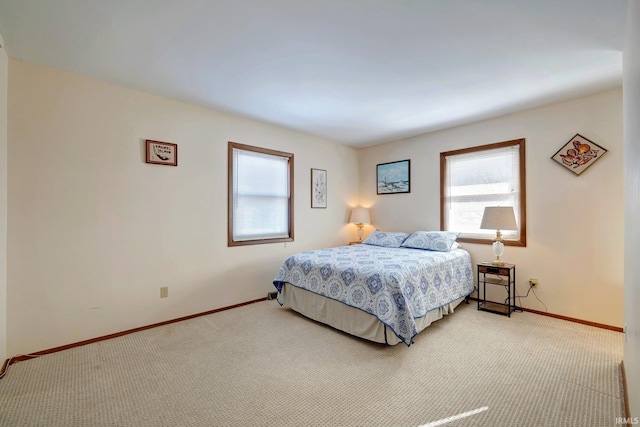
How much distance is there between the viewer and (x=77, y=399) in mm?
1768

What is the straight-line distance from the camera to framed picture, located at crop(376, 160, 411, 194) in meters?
4.50

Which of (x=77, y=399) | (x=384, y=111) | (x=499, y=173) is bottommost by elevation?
(x=77, y=399)

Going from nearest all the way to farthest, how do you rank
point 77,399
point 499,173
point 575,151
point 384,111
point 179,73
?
point 77,399
point 179,73
point 575,151
point 384,111
point 499,173

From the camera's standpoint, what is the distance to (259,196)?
387 cm

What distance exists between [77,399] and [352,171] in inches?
177

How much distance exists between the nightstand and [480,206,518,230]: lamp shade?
Answer: 0.47 m

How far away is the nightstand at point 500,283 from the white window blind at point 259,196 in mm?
2691

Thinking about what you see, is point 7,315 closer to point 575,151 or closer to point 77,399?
point 77,399

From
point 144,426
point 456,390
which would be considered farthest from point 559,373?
point 144,426

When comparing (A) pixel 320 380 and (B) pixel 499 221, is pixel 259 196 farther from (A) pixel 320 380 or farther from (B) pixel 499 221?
(B) pixel 499 221

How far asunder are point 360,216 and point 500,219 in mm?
2192

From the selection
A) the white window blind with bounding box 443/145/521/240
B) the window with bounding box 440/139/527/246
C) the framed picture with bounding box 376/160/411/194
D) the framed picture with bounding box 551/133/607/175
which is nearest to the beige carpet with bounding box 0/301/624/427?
the window with bounding box 440/139/527/246

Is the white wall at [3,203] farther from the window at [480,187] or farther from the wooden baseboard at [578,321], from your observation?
the wooden baseboard at [578,321]

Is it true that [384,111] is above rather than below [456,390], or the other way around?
above
